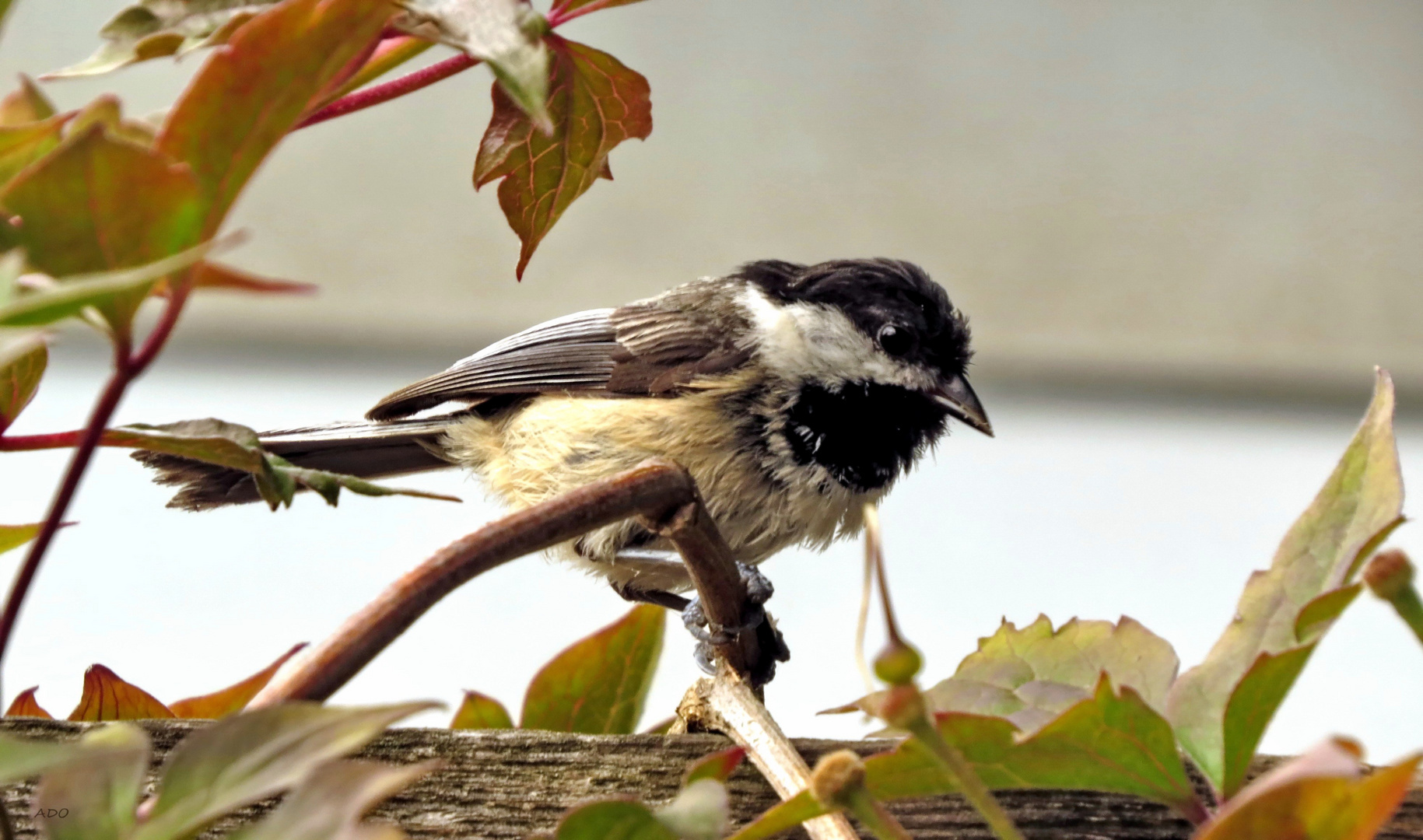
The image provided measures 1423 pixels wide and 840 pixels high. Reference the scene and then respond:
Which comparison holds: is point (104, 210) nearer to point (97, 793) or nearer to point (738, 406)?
point (97, 793)

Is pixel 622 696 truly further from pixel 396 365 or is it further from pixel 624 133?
pixel 396 365

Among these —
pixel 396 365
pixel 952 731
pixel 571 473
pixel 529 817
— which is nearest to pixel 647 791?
pixel 529 817

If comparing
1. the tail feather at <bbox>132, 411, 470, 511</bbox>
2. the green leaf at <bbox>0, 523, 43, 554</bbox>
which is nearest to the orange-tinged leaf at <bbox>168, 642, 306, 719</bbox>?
the green leaf at <bbox>0, 523, 43, 554</bbox>

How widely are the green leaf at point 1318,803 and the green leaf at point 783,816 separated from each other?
0.09m

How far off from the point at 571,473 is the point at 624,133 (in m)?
0.51

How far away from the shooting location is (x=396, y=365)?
2748 mm

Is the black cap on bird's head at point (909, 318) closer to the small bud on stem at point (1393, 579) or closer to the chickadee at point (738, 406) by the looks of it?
the chickadee at point (738, 406)

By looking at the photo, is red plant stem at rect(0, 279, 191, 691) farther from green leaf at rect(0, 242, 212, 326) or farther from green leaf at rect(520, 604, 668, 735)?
green leaf at rect(520, 604, 668, 735)

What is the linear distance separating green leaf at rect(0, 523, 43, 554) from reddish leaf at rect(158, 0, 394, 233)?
19 centimetres

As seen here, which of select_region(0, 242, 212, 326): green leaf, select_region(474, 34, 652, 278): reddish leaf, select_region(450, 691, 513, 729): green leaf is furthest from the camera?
select_region(450, 691, 513, 729): green leaf

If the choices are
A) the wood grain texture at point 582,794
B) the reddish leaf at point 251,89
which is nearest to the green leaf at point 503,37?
the reddish leaf at point 251,89

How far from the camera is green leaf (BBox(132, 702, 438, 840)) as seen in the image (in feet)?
0.69

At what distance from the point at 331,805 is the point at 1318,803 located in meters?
0.17

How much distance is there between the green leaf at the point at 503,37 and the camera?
0.27m
